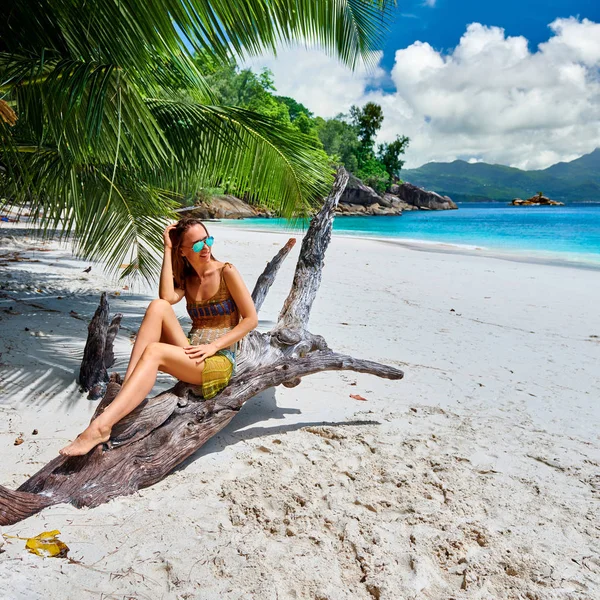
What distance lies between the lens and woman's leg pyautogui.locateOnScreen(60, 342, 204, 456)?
8.11 feet

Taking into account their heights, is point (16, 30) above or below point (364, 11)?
below

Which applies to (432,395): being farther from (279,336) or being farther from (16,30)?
(16,30)

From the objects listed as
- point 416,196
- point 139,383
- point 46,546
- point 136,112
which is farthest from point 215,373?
point 416,196

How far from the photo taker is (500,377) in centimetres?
470

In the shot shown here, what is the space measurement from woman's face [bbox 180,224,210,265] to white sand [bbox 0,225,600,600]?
1.11 metres

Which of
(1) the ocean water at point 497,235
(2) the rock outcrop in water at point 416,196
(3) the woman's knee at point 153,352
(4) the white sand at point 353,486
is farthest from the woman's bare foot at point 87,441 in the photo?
(2) the rock outcrop in water at point 416,196

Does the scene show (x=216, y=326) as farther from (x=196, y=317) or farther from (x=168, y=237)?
(x=168, y=237)

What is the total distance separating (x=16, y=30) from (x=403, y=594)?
12.4ft

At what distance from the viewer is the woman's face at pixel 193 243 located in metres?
2.95

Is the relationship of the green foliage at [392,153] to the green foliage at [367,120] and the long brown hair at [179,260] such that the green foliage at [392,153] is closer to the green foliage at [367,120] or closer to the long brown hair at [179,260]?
the green foliage at [367,120]

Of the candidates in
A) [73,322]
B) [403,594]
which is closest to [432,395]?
[403,594]

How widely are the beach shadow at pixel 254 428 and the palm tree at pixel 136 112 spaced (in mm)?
1606

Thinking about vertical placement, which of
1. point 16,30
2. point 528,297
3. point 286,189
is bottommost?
point 528,297

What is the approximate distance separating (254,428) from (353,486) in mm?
862
